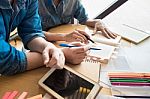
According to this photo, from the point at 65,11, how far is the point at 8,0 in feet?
1.71

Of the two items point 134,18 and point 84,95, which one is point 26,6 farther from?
point 134,18

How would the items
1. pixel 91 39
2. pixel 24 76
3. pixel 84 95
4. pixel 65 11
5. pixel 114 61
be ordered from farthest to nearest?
pixel 65 11 < pixel 91 39 < pixel 114 61 < pixel 24 76 < pixel 84 95

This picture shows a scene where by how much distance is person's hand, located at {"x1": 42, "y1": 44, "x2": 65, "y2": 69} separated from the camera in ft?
2.64

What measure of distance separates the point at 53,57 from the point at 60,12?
49 centimetres

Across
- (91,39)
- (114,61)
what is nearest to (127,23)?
(91,39)

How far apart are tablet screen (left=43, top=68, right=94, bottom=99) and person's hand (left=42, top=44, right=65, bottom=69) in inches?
0.9

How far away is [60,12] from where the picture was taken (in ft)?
4.13

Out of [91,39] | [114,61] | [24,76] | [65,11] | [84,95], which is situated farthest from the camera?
[65,11]

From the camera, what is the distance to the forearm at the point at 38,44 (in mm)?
939

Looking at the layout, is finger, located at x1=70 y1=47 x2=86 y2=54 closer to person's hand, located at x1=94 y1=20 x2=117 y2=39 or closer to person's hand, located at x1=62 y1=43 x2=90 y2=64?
person's hand, located at x1=62 y1=43 x2=90 y2=64

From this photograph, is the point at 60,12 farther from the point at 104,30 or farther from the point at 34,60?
the point at 34,60

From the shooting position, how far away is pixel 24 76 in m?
0.83

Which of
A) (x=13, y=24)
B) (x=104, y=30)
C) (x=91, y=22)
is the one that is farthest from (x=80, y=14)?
(x=13, y=24)

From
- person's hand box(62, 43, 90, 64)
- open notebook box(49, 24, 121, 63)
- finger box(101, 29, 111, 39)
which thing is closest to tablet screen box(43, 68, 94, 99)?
person's hand box(62, 43, 90, 64)
